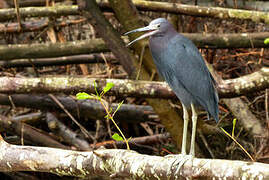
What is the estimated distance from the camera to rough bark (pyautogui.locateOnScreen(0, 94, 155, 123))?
434 cm

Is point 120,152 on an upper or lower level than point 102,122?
upper

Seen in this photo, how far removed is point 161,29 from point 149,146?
6.74ft

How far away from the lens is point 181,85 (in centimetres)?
268

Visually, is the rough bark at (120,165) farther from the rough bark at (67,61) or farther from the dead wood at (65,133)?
the rough bark at (67,61)

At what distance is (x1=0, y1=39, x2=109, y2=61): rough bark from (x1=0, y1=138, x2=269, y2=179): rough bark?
2.27 m

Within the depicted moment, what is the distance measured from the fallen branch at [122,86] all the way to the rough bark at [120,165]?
0.97 m

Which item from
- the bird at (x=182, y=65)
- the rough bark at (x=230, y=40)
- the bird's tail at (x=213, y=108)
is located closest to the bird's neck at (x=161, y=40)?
the bird at (x=182, y=65)

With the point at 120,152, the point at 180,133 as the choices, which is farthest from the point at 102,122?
the point at 120,152

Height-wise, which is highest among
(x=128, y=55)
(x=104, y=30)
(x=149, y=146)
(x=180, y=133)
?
(x=104, y=30)

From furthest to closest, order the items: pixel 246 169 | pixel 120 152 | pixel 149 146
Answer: pixel 149 146 < pixel 120 152 < pixel 246 169

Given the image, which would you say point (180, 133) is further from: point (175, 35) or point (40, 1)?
point (40, 1)

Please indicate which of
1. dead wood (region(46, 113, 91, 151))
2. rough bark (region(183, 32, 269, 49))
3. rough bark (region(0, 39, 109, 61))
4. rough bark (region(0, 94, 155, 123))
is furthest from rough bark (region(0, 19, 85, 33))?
rough bark (region(183, 32, 269, 49))

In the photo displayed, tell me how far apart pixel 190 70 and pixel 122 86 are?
2.09ft

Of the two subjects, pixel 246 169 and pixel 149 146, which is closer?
pixel 246 169
